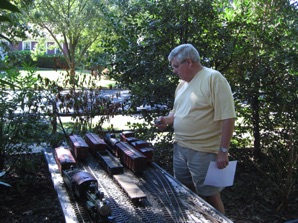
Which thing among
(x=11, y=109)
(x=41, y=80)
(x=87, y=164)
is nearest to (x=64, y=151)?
(x=87, y=164)

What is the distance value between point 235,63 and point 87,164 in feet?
10.3

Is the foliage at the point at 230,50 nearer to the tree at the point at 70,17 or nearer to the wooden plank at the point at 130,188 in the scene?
the wooden plank at the point at 130,188

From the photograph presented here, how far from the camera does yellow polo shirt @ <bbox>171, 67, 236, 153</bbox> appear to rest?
253cm

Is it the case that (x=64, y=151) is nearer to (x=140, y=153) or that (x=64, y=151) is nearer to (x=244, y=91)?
(x=140, y=153)

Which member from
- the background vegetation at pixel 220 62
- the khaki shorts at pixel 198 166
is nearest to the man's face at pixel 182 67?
the khaki shorts at pixel 198 166

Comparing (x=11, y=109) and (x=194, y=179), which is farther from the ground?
(x=11, y=109)

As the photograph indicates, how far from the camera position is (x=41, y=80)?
16.1ft

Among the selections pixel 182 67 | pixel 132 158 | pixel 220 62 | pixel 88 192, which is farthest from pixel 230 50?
pixel 88 192

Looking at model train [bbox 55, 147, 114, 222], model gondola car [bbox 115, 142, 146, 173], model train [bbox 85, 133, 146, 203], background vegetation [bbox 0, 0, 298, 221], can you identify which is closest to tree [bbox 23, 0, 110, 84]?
background vegetation [bbox 0, 0, 298, 221]

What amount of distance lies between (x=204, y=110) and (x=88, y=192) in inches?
42.8

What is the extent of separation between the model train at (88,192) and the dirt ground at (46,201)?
5.41ft

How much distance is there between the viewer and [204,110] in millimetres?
2648

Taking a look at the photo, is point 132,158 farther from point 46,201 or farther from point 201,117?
point 46,201

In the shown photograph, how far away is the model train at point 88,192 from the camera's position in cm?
183
